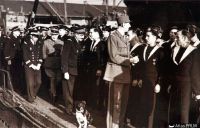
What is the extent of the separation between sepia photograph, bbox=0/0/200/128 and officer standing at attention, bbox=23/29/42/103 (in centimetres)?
1

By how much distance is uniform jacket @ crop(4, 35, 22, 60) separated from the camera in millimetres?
4302

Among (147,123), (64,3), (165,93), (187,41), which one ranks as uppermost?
(64,3)

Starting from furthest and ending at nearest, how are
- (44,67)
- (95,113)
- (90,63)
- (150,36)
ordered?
1. (44,67)
2. (90,63)
3. (95,113)
4. (150,36)

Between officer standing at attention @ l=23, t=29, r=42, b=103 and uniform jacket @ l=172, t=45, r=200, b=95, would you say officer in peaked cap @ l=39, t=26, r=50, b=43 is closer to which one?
officer standing at attention @ l=23, t=29, r=42, b=103

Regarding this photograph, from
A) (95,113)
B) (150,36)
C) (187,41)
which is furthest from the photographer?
(95,113)

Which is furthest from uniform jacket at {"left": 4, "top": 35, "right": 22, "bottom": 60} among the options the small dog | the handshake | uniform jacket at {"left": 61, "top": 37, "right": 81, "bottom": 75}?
the handshake

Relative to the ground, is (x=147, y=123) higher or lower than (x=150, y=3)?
lower

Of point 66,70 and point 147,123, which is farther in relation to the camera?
point 66,70

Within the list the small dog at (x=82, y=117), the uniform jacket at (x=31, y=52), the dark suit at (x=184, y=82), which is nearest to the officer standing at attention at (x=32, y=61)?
the uniform jacket at (x=31, y=52)

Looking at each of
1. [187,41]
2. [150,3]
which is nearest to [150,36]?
[187,41]

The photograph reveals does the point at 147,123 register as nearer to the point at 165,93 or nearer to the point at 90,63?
the point at 165,93

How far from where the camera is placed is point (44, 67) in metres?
4.39

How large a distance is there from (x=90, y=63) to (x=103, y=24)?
0.41 meters

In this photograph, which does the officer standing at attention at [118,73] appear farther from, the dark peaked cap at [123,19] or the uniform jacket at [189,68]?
the uniform jacket at [189,68]
